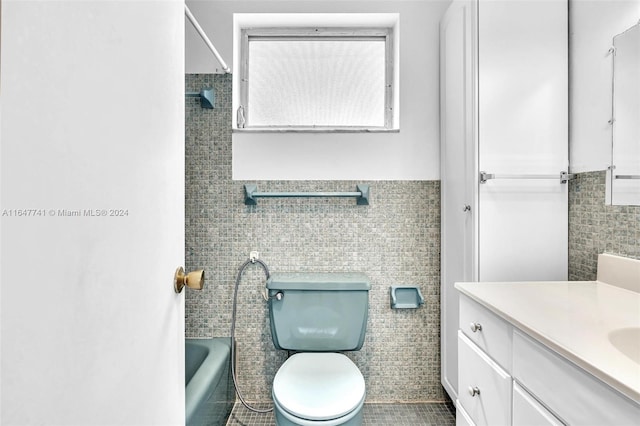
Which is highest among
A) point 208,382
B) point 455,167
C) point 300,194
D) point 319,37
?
point 319,37

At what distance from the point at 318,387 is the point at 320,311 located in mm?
390

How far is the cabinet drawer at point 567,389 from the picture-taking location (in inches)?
26.4

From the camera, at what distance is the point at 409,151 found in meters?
1.89

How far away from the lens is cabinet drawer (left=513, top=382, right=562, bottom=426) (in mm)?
841

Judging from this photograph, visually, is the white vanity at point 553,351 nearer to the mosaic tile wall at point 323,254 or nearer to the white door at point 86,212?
the mosaic tile wall at point 323,254

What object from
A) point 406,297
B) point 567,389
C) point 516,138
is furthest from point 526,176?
point 567,389

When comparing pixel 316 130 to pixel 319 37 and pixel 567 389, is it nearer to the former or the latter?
pixel 319 37

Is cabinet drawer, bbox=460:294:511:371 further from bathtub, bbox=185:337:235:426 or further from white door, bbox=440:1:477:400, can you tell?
bathtub, bbox=185:337:235:426

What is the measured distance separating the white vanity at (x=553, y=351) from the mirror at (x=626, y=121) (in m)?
0.28

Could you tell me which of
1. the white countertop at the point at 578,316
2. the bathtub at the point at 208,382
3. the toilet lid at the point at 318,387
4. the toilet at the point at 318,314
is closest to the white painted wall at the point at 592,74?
the white countertop at the point at 578,316

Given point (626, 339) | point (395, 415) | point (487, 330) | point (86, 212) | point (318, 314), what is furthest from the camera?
point (395, 415)

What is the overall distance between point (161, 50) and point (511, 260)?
1.54 m

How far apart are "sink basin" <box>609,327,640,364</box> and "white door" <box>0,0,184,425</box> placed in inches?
43.4

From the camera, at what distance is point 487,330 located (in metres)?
1.12
